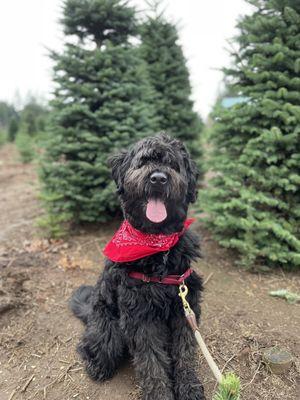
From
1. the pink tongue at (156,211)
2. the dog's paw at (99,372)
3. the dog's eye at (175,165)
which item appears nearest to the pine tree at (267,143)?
the dog's eye at (175,165)

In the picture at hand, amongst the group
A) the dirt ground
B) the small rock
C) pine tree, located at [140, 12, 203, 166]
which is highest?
pine tree, located at [140, 12, 203, 166]

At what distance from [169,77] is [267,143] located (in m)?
5.61

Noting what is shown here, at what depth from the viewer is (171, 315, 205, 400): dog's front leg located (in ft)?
9.50

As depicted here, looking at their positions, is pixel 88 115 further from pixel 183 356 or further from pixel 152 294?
pixel 183 356

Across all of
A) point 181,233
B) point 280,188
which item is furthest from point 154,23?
point 181,233

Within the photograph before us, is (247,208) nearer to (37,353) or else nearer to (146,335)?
(146,335)

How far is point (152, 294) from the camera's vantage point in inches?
111

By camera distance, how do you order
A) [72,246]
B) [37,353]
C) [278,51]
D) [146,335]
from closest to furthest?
1. [146,335]
2. [37,353]
3. [278,51]
4. [72,246]

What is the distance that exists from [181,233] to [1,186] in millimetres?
10834

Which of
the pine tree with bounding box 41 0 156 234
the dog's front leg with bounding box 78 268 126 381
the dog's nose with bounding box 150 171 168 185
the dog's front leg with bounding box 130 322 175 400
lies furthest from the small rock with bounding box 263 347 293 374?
the pine tree with bounding box 41 0 156 234

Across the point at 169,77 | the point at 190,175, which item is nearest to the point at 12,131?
the point at 169,77

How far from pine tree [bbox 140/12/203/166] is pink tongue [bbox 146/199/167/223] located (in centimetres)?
670

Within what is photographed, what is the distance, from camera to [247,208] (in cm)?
478

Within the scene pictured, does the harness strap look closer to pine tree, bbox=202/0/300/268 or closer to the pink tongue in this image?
the pink tongue
